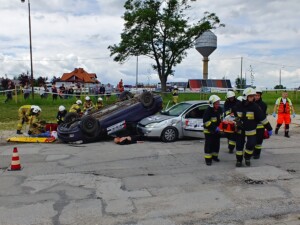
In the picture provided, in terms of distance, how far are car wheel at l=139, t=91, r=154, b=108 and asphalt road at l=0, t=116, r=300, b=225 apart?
2.66m

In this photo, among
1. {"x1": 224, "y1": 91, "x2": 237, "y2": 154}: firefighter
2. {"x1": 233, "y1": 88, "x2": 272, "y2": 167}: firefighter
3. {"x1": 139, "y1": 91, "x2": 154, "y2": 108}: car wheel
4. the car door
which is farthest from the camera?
{"x1": 139, "y1": 91, "x2": 154, "y2": 108}: car wheel

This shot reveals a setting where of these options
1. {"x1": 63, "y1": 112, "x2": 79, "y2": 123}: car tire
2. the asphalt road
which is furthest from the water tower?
the asphalt road

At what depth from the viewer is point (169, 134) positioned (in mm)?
12039

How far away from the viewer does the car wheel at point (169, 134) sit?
472 inches

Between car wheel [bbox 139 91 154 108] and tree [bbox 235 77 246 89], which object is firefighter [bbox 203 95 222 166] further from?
tree [bbox 235 77 246 89]

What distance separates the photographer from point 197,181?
7.16 m

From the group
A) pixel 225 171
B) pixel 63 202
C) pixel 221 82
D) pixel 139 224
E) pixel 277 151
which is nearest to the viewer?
Answer: pixel 139 224

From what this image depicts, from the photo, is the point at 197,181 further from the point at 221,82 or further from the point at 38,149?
the point at 221,82

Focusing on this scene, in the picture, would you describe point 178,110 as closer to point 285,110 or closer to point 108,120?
point 108,120

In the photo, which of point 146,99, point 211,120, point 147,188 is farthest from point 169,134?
point 147,188

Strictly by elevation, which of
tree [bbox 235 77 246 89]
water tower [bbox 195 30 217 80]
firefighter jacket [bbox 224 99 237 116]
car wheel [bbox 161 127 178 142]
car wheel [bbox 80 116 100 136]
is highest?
water tower [bbox 195 30 217 80]

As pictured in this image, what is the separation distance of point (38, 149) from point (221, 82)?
155ft

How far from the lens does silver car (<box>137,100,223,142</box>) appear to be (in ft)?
39.2

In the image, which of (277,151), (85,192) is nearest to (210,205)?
(85,192)
